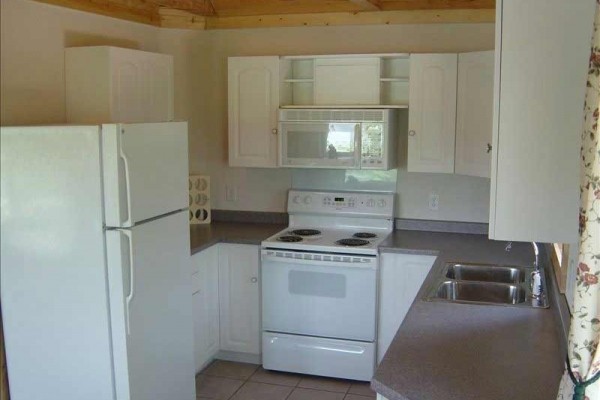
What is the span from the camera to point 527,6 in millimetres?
1973

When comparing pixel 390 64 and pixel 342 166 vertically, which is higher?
pixel 390 64

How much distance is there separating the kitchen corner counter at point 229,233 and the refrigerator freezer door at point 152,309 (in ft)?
2.12

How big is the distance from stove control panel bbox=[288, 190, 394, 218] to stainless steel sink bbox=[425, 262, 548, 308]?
0.94 m

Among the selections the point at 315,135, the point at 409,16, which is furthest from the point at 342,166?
the point at 409,16

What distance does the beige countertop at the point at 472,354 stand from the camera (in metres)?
2.04

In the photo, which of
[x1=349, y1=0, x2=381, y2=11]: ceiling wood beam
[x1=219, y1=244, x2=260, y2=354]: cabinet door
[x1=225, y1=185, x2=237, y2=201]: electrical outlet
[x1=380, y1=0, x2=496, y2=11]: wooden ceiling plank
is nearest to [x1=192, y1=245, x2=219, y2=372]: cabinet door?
[x1=219, y1=244, x2=260, y2=354]: cabinet door

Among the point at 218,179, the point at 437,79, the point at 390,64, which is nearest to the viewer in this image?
the point at 437,79

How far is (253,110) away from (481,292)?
2.00 meters

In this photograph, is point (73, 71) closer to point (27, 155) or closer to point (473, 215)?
point (27, 155)

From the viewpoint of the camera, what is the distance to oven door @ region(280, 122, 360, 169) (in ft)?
13.9

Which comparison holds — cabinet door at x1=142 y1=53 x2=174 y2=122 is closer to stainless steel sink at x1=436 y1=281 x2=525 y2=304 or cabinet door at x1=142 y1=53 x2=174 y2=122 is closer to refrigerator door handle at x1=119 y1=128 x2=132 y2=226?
refrigerator door handle at x1=119 y1=128 x2=132 y2=226

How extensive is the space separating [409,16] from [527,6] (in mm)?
2461

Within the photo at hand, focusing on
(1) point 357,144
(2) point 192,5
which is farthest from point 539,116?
(2) point 192,5

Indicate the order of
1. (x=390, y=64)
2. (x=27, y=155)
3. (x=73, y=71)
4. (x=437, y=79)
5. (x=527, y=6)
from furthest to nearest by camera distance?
1. (x=390, y=64)
2. (x=437, y=79)
3. (x=73, y=71)
4. (x=27, y=155)
5. (x=527, y=6)
